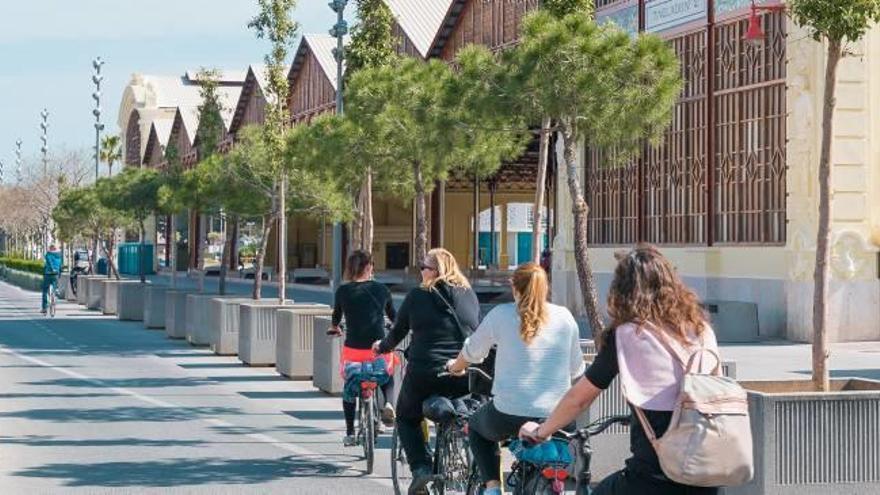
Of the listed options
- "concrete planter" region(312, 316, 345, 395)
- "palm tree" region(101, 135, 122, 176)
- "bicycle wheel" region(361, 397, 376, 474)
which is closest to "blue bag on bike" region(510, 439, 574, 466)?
"bicycle wheel" region(361, 397, 376, 474)

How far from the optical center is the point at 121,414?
1702 cm

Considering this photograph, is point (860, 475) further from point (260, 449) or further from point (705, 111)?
point (705, 111)

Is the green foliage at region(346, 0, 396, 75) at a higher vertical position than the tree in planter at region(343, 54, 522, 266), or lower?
higher

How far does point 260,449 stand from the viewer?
14.0m

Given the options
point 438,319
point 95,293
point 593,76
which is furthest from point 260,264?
point 438,319

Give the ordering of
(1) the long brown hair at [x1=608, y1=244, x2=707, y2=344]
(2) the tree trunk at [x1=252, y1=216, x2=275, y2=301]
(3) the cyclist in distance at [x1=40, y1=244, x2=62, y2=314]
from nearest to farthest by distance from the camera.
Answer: (1) the long brown hair at [x1=608, y1=244, x2=707, y2=344], (2) the tree trunk at [x1=252, y1=216, x2=275, y2=301], (3) the cyclist in distance at [x1=40, y1=244, x2=62, y2=314]

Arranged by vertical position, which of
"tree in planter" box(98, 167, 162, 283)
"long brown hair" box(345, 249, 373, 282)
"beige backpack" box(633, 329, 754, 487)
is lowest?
"beige backpack" box(633, 329, 754, 487)

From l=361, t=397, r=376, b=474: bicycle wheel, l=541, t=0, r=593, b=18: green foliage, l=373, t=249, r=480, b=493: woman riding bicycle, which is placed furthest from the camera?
l=541, t=0, r=593, b=18: green foliage

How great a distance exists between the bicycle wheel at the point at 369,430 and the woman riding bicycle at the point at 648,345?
666 centimetres

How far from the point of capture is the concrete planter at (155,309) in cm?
3496

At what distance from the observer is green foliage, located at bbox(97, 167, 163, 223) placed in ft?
165

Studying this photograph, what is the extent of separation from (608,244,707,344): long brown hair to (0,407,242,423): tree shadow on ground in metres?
11.2

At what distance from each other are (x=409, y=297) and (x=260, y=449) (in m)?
3.95

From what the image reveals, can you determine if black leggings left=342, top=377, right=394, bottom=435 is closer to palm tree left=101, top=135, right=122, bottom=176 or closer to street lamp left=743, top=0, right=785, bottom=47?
street lamp left=743, top=0, right=785, bottom=47
